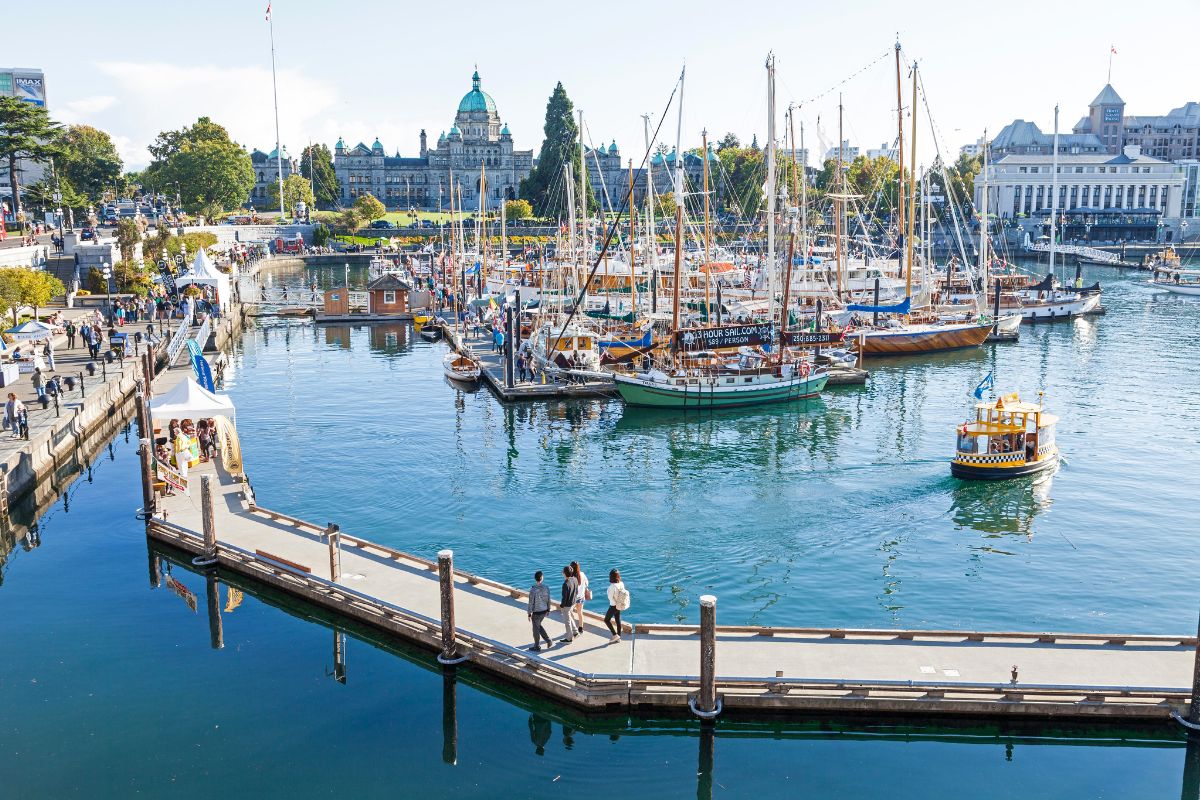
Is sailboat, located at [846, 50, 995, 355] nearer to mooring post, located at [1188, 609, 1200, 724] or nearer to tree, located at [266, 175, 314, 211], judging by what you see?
mooring post, located at [1188, 609, 1200, 724]

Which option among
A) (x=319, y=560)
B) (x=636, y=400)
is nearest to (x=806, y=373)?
(x=636, y=400)

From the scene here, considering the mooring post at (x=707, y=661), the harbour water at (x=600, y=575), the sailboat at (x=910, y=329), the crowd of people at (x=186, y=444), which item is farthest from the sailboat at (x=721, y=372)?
the mooring post at (x=707, y=661)

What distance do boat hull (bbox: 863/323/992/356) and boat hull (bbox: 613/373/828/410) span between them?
1782 cm

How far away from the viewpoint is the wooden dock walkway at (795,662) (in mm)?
19188

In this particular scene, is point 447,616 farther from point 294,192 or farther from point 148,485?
point 294,192

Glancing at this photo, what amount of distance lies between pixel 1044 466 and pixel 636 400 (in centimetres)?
1888

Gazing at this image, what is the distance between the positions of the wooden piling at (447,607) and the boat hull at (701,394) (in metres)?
27.4

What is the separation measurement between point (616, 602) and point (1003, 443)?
20.2 metres

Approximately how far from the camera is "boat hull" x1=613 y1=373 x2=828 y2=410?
47.8 metres

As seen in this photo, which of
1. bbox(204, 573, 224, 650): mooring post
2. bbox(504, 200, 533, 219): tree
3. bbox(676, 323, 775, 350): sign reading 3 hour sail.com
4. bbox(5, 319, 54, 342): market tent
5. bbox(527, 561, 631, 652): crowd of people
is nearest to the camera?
bbox(527, 561, 631, 652): crowd of people

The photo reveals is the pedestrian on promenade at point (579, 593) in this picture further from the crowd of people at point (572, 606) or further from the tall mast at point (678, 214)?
the tall mast at point (678, 214)

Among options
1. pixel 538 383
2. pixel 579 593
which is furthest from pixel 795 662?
pixel 538 383

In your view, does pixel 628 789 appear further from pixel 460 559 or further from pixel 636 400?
pixel 636 400

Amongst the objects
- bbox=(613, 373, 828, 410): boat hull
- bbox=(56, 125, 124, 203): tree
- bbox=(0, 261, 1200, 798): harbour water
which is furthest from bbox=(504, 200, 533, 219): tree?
bbox=(613, 373, 828, 410): boat hull
